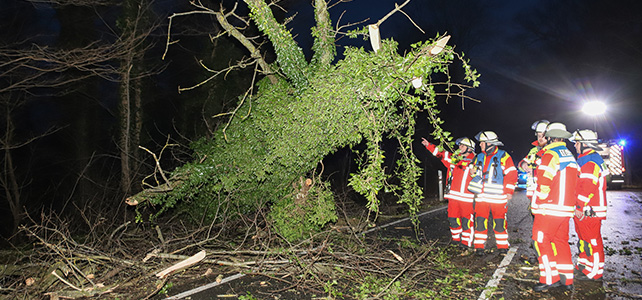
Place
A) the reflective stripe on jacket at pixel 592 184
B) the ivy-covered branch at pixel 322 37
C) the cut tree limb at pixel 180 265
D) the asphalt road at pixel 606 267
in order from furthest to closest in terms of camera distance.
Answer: the ivy-covered branch at pixel 322 37, the reflective stripe on jacket at pixel 592 184, the asphalt road at pixel 606 267, the cut tree limb at pixel 180 265

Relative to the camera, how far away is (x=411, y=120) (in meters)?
5.34

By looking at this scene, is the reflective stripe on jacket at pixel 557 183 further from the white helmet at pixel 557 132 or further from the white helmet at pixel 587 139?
the white helmet at pixel 587 139

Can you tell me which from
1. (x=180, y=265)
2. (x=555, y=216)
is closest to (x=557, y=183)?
(x=555, y=216)

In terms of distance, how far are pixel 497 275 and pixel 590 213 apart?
Answer: 4.99 feet

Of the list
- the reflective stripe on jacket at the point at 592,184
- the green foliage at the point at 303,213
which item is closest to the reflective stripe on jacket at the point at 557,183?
the reflective stripe on jacket at the point at 592,184

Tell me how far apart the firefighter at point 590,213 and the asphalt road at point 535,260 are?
260 mm

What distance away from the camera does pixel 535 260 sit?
6168 millimetres

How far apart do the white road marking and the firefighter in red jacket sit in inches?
28.0

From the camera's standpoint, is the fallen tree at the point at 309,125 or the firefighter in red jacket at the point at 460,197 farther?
the firefighter in red jacket at the point at 460,197

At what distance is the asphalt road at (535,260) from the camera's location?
15.4 ft

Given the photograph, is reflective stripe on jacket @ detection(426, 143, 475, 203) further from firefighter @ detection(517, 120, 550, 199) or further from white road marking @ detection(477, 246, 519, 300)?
white road marking @ detection(477, 246, 519, 300)

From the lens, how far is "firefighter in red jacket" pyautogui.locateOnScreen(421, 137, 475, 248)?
697 cm

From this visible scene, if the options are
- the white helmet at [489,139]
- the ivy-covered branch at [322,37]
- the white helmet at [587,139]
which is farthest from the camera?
the white helmet at [489,139]

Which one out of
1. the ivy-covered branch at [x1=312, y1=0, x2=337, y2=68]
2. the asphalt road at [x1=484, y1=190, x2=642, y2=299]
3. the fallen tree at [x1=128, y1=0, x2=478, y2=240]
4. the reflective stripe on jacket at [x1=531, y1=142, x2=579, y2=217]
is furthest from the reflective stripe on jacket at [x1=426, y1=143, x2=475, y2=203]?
the ivy-covered branch at [x1=312, y1=0, x2=337, y2=68]
